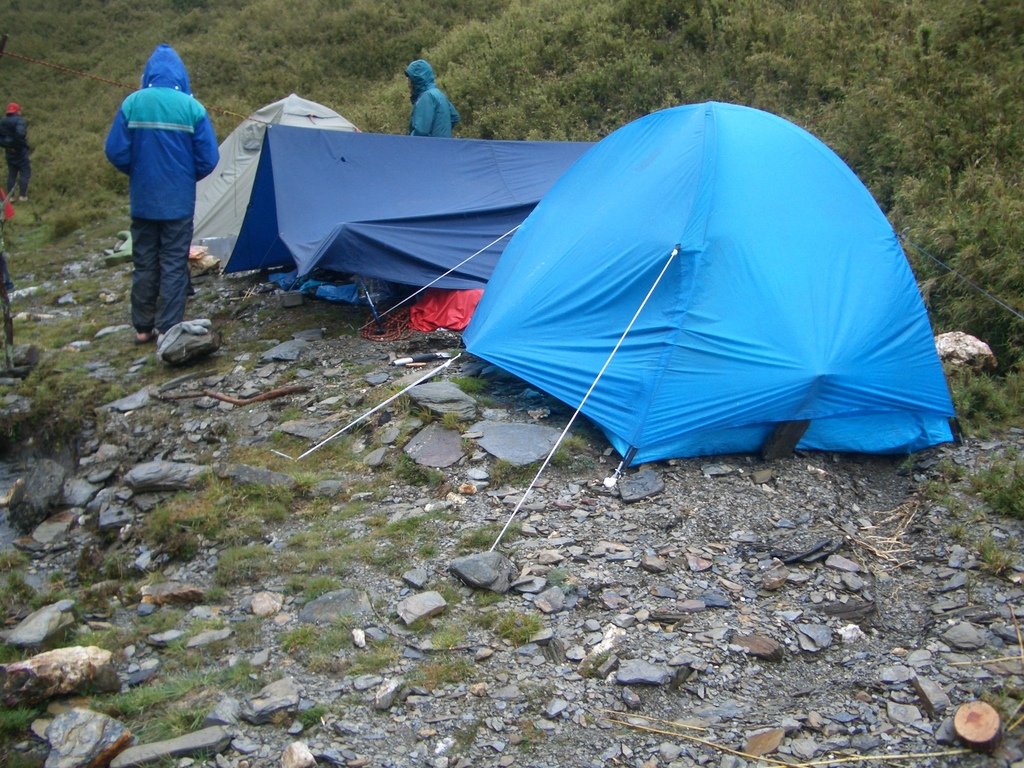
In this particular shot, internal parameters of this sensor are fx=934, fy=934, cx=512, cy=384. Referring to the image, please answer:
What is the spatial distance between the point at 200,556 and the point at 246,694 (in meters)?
1.29

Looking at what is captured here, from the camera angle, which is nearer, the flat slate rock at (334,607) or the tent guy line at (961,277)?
the flat slate rock at (334,607)

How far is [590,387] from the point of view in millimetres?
5164

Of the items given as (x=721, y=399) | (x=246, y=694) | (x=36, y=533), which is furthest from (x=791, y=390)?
(x=36, y=533)

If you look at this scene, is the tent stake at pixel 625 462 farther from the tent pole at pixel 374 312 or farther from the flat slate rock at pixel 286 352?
the flat slate rock at pixel 286 352

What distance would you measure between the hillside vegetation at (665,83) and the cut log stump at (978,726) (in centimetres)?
283

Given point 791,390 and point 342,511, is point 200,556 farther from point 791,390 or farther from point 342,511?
point 791,390

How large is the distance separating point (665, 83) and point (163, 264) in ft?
23.7

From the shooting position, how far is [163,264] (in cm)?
738

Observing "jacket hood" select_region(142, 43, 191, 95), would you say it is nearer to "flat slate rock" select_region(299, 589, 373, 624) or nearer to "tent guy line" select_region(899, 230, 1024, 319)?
"flat slate rock" select_region(299, 589, 373, 624)

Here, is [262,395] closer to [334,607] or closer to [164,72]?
[334,607]

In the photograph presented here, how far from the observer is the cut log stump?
3.01 metres

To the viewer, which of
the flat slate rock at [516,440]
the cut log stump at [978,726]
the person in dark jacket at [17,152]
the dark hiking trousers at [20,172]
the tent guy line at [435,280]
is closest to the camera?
the cut log stump at [978,726]

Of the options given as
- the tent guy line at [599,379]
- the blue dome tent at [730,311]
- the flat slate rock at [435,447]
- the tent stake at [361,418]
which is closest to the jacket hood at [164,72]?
the tent stake at [361,418]

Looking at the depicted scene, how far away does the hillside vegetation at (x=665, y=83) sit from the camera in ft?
22.7
